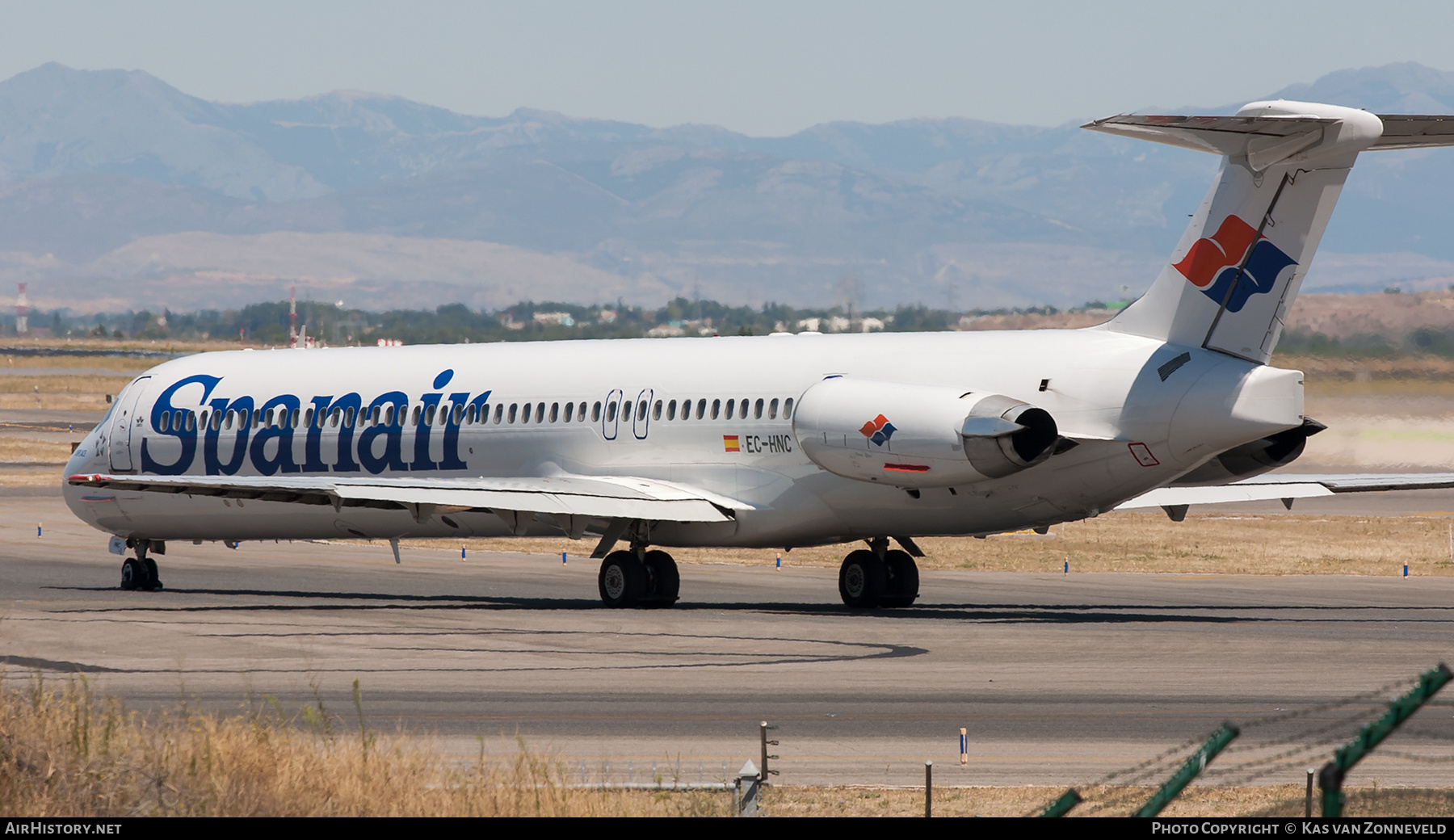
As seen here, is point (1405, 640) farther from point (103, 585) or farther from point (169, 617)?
point (103, 585)

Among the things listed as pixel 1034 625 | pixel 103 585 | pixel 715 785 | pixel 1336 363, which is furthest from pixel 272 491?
pixel 1336 363

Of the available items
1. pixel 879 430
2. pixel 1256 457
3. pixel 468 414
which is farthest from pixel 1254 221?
pixel 468 414

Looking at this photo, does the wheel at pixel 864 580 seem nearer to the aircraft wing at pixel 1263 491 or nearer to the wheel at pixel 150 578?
the aircraft wing at pixel 1263 491

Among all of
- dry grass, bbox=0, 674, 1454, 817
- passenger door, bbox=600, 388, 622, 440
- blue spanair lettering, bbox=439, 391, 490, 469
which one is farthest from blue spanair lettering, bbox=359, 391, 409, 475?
dry grass, bbox=0, 674, 1454, 817

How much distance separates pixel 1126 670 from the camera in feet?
66.2

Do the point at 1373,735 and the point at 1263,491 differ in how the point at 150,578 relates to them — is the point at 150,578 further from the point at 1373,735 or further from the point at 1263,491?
the point at 1373,735

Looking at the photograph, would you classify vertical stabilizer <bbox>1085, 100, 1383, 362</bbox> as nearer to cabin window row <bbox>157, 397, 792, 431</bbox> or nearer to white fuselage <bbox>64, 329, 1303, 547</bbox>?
white fuselage <bbox>64, 329, 1303, 547</bbox>

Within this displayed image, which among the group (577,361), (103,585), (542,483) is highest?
(577,361)

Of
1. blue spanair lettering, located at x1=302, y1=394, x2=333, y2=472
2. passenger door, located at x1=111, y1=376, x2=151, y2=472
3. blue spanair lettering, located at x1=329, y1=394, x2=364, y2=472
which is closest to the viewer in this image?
blue spanair lettering, located at x1=329, y1=394, x2=364, y2=472

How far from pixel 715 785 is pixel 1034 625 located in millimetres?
12605

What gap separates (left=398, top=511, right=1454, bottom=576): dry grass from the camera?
37.1m

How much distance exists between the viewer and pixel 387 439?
3138 centimetres

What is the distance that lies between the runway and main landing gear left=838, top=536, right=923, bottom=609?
13.9 inches

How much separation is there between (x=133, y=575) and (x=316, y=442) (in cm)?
405
